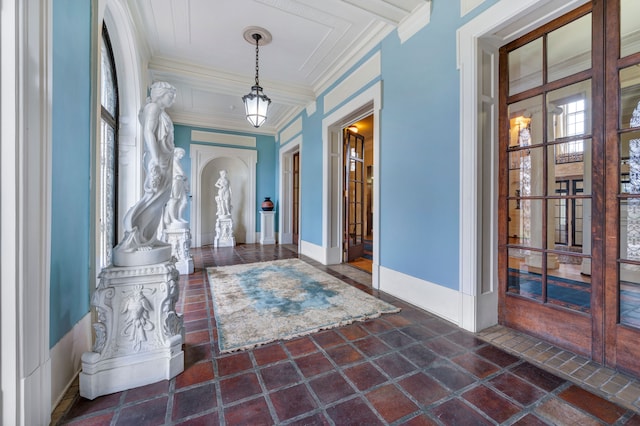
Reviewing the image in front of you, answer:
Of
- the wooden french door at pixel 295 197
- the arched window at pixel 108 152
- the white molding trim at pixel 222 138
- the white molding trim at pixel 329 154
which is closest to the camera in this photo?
the arched window at pixel 108 152

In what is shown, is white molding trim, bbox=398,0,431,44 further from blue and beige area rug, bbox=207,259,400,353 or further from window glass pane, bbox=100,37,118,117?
window glass pane, bbox=100,37,118,117

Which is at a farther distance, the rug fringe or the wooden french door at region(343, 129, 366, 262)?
the wooden french door at region(343, 129, 366, 262)

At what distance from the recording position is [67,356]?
159 centimetres

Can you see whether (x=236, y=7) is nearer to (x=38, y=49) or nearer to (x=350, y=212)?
(x=38, y=49)

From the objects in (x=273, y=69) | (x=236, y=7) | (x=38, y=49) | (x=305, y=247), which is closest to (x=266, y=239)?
(x=305, y=247)

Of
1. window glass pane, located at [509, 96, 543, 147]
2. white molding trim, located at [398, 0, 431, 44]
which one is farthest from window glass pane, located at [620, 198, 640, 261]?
white molding trim, located at [398, 0, 431, 44]

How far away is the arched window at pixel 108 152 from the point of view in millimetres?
2941

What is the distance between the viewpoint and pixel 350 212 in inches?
204

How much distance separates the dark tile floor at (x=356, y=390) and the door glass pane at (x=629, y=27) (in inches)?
86.6

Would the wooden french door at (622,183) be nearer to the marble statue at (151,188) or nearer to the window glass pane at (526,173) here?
the window glass pane at (526,173)

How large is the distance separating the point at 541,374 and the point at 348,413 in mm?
1328

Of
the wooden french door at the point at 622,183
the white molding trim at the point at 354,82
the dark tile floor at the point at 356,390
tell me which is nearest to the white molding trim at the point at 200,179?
the white molding trim at the point at 354,82

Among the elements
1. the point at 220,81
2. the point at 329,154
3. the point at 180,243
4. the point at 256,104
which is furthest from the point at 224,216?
the point at 256,104

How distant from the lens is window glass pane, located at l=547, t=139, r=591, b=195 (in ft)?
6.47
